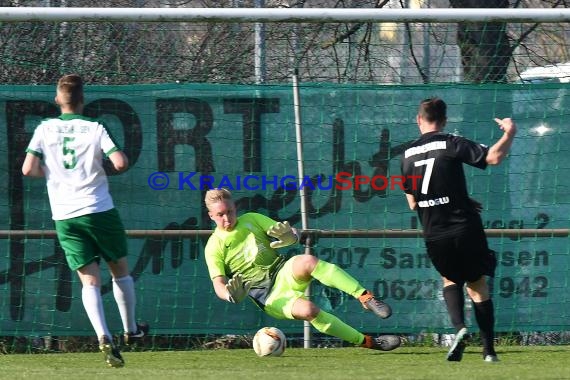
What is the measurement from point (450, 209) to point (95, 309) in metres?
2.16

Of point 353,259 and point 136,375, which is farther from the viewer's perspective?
point 353,259

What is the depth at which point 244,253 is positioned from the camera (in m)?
7.57

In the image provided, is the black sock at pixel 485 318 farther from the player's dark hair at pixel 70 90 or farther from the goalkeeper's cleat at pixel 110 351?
the player's dark hair at pixel 70 90

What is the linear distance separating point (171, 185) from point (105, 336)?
221 cm

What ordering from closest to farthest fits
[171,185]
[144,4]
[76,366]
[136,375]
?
[136,375]
[76,366]
[171,185]
[144,4]


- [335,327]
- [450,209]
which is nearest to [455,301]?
[450,209]

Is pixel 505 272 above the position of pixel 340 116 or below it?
below

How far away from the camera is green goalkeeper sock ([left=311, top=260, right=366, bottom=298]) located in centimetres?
712

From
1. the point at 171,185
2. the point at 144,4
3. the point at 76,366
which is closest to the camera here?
the point at 76,366

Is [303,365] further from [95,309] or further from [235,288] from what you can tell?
[95,309]

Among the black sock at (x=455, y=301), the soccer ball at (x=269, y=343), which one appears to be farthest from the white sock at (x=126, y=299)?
the black sock at (x=455, y=301)

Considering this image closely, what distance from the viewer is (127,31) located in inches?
345

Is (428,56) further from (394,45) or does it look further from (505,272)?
(505,272)

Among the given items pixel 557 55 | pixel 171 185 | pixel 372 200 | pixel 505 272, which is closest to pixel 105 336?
pixel 171 185
